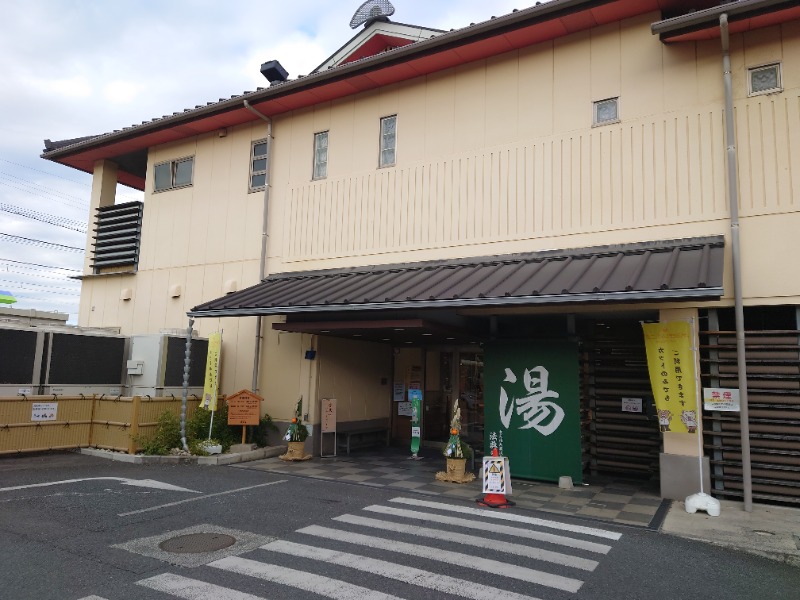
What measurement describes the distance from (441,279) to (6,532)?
26.5 ft

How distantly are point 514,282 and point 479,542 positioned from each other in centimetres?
468

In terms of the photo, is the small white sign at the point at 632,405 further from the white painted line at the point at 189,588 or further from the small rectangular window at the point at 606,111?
the white painted line at the point at 189,588

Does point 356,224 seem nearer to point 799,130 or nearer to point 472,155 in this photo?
point 472,155

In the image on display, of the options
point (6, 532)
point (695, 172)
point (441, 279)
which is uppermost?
point (695, 172)

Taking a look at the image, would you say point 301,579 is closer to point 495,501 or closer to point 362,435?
point 495,501

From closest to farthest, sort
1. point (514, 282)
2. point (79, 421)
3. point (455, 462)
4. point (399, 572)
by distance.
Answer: point (399, 572)
point (514, 282)
point (455, 462)
point (79, 421)

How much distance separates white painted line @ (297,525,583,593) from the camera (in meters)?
5.79

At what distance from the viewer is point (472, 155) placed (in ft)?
41.3

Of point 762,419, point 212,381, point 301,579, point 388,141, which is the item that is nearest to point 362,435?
point 212,381

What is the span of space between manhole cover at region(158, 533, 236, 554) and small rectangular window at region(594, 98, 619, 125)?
1008 cm

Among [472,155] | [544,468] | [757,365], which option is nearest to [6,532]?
[544,468]

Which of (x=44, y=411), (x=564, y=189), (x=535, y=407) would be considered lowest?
(x=44, y=411)

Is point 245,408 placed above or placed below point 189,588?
above

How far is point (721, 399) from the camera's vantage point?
955 cm
